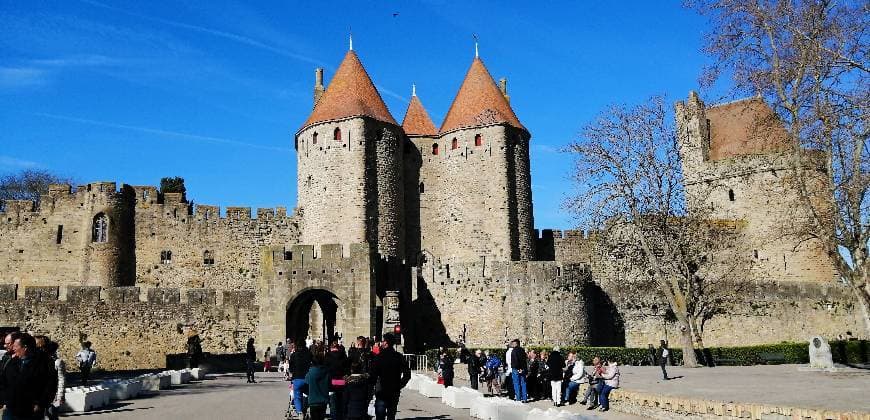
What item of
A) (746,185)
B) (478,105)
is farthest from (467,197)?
(746,185)

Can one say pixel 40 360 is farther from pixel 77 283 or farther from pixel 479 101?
pixel 479 101

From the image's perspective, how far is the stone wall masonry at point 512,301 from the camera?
1275 inches

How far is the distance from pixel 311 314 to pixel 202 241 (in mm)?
Result: 7923

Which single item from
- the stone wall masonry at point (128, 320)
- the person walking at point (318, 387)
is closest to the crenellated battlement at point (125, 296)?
the stone wall masonry at point (128, 320)

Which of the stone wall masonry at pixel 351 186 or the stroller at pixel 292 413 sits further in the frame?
the stone wall masonry at pixel 351 186

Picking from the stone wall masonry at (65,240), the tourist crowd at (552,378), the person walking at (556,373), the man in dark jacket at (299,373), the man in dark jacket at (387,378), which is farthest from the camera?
the stone wall masonry at (65,240)

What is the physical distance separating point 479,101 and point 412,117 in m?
4.20

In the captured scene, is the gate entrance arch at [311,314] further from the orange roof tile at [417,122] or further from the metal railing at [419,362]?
the orange roof tile at [417,122]

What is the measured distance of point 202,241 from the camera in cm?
3919

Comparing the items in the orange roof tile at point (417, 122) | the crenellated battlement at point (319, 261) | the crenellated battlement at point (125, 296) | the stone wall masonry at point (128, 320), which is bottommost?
the stone wall masonry at point (128, 320)

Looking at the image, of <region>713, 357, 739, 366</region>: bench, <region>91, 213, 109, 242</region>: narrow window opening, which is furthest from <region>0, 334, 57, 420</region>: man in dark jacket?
<region>91, 213, 109, 242</region>: narrow window opening

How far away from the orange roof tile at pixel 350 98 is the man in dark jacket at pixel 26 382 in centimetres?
2949

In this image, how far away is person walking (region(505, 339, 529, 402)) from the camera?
54.8 feet

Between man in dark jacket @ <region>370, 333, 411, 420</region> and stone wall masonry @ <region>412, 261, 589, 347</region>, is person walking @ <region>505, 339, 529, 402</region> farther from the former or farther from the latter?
stone wall masonry @ <region>412, 261, 589, 347</region>
